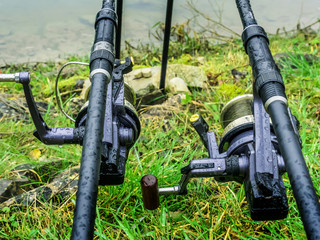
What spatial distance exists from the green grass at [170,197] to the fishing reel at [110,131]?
40 centimetres

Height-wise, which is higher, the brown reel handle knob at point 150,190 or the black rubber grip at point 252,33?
the black rubber grip at point 252,33

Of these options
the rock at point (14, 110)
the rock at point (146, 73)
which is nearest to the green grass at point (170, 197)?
the rock at point (14, 110)

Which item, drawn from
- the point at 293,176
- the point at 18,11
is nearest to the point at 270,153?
the point at 293,176

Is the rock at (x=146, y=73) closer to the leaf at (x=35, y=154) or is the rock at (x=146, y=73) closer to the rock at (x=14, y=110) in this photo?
the rock at (x=14, y=110)

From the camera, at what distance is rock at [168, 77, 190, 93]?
335cm

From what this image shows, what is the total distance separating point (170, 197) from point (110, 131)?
30.0 inches

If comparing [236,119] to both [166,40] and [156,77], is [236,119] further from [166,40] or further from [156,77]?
[156,77]

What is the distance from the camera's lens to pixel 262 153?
1.30 meters

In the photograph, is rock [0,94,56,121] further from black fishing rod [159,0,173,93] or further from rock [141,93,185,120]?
black fishing rod [159,0,173,93]

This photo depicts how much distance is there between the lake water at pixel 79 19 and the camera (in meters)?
5.86

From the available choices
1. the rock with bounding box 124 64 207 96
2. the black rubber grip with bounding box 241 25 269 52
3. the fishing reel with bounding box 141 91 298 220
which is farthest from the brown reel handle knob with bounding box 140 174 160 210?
the rock with bounding box 124 64 207 96

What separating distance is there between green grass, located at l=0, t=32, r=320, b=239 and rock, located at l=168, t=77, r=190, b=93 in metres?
0.14

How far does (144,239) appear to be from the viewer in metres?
1.78

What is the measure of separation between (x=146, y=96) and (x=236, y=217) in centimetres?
164
